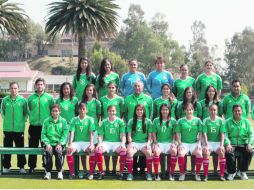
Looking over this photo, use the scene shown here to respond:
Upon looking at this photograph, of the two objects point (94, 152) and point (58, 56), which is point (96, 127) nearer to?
point (94, 152)

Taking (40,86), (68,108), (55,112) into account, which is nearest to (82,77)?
(68,108)

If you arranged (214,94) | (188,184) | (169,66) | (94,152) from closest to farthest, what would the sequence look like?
1. (188,184)
2. (94,152)
3. (214,94)
4. (169,66)

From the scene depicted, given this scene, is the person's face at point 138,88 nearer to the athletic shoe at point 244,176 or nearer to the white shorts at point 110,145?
the white shorts at point 110,145

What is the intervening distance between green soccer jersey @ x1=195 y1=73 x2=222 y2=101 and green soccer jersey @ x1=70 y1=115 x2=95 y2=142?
7.52 feet

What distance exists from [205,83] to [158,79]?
915 mm

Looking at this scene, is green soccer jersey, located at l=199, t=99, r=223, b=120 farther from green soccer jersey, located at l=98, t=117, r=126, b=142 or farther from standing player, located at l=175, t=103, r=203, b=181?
green soccer jersey, located at l=98, t=117, r=126, b=142

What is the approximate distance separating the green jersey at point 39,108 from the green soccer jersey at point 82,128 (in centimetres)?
68

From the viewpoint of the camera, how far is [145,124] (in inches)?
359

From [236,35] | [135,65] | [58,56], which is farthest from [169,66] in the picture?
[135,65]

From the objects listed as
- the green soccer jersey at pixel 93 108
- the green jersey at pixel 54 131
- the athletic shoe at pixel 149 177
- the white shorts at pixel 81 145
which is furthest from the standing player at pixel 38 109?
the athletic shoe at pixel 149 177

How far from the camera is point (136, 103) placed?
949 cm

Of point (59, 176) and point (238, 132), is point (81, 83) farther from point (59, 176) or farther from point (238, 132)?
point (238, 132)

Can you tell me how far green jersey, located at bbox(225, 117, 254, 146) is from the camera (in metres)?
9.12

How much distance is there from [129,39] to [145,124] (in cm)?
8018
